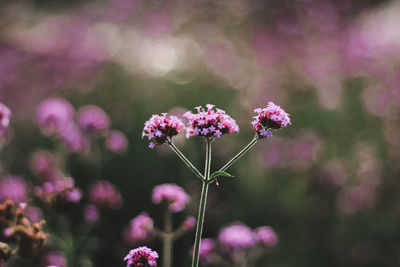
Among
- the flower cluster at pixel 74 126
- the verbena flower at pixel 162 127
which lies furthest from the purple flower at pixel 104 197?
the verbena flower at pixel 162 127

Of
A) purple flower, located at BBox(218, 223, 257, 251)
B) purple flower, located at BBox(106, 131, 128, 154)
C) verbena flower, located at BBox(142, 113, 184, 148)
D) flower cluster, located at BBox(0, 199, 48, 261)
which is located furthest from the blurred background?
purple flower, located at BBox(218, 223, 257, 251)

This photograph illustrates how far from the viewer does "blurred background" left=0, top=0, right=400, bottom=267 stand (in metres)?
3.96

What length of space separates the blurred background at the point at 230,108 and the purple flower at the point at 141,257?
0.86 m

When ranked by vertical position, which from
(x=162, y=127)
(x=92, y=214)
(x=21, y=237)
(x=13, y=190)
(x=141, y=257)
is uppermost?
(x=13, y=190)

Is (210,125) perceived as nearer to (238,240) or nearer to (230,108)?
(238,240)

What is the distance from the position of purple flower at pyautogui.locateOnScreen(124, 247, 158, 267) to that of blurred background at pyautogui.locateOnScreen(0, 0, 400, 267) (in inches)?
33.8

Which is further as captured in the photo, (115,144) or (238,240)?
(115,144)

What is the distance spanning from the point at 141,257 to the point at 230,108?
4.42 meters

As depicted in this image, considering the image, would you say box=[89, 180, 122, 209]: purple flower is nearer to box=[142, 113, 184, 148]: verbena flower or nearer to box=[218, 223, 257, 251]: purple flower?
box=[218, 223, 257, 251]: purple flower

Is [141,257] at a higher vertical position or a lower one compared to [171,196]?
lower

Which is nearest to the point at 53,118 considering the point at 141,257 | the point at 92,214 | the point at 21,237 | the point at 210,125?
the point at 92,214

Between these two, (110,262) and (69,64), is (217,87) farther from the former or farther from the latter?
(110,262)

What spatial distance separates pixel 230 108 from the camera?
5680mm

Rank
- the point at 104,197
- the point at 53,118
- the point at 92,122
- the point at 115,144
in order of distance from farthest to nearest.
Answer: the point at 115,144 → the point at 92,122 → the point at 53,118 → the point at 104,197
